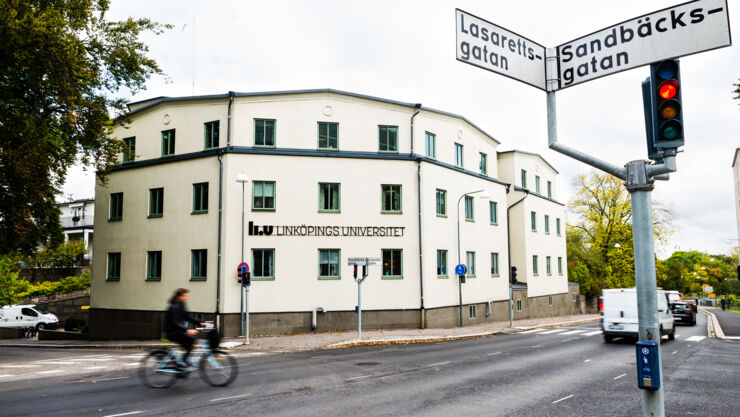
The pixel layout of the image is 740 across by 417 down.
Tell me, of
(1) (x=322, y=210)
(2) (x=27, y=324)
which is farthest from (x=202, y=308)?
(2) (x=27, y=324)

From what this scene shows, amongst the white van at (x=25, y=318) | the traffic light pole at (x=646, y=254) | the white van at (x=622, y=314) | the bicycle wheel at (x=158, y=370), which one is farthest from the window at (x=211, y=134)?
the traffic light pole at (x=646, y=254)

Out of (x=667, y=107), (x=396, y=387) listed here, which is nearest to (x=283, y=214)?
(x=396, y=387)

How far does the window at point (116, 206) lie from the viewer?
28.6 metres

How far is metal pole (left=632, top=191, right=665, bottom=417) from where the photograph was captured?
4348 mm

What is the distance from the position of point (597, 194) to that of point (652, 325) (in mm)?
53687

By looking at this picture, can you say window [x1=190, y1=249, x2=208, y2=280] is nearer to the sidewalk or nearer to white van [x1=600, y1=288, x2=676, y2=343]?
the sidewalk

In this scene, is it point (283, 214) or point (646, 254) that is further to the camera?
point (283, 214)

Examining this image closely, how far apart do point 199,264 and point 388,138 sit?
1154 centimetres

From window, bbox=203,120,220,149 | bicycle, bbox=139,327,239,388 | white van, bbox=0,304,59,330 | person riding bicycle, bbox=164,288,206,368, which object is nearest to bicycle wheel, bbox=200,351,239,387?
bicycle, bbox=139,327,239,388

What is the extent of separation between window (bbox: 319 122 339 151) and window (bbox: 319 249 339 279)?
17.2ft

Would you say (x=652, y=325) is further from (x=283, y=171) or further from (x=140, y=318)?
(x=140, y=318)

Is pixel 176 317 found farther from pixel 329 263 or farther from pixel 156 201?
pixel 156 201

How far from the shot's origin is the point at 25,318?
122 ft

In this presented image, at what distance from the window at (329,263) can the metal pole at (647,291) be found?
2068 centimetres
